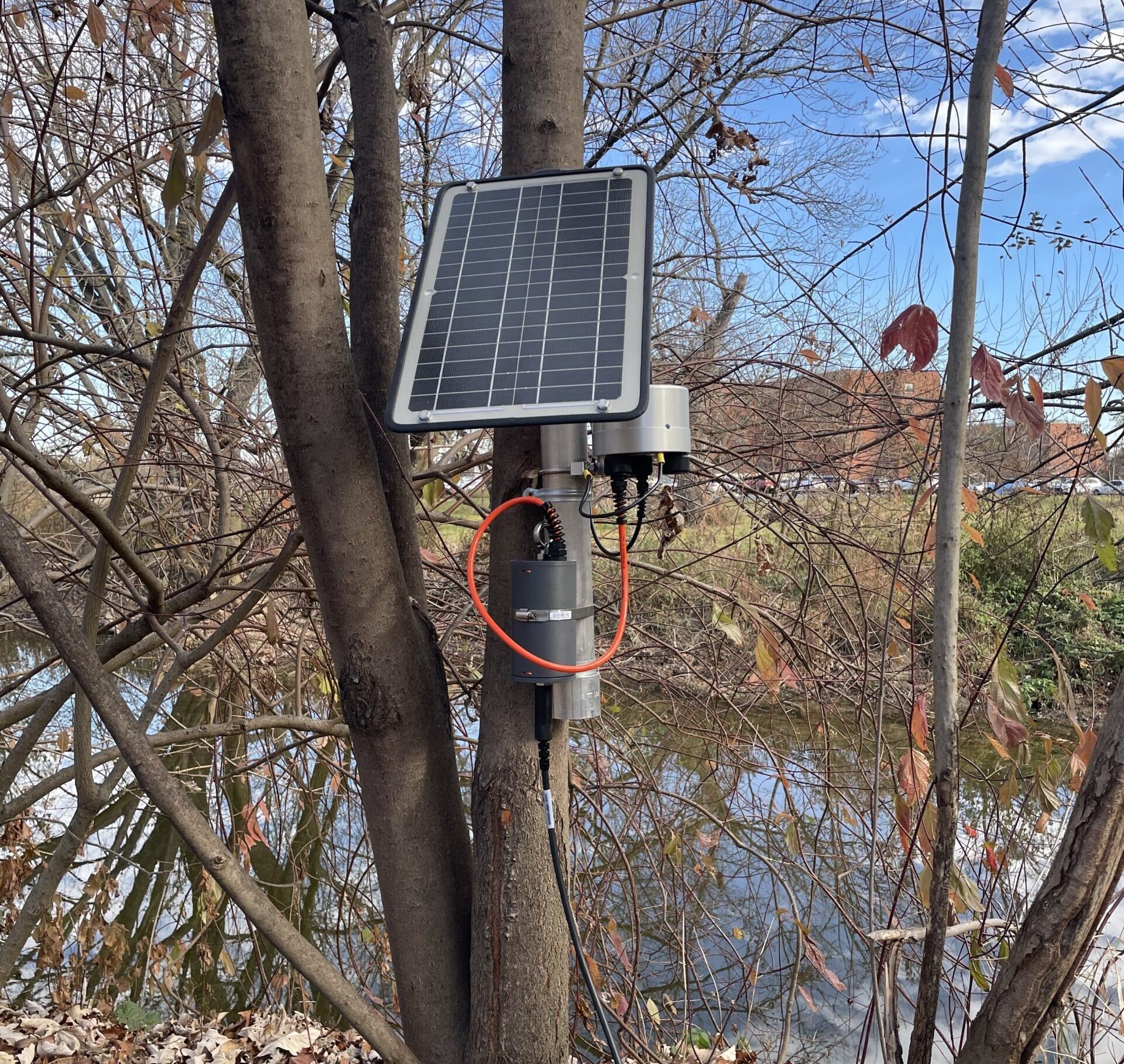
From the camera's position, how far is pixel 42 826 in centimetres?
354

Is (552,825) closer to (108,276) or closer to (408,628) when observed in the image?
(408,628)

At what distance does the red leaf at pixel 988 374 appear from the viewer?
1382 millimetres

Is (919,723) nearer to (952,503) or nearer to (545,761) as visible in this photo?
(952,503)

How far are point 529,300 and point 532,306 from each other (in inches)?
0.7

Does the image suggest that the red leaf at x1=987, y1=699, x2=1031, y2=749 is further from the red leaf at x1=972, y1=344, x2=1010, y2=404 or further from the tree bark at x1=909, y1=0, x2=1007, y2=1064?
the red leaf at x1=972, y1=344, x2=1010, y2=404

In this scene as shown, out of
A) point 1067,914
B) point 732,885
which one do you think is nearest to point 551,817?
point 1067,914

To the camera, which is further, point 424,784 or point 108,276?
point 108,276

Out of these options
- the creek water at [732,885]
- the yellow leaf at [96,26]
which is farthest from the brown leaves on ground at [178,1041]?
the yellow leaf at [96,26]

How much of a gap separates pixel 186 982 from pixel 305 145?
13.6 ft

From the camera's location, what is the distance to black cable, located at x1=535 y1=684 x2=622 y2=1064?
1.38 metres

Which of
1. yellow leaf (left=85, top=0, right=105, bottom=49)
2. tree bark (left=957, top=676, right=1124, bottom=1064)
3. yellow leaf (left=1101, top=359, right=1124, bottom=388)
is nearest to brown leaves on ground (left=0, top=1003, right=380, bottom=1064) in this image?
tree bark (left=957, top=676, right=1124, bottom=1064)

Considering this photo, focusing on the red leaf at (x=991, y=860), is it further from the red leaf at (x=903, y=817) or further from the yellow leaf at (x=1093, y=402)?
the yellow leaf at (x=1093, y=402)

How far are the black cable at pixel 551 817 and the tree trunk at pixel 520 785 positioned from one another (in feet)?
0.11

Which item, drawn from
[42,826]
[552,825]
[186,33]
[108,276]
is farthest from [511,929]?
[186,33]
